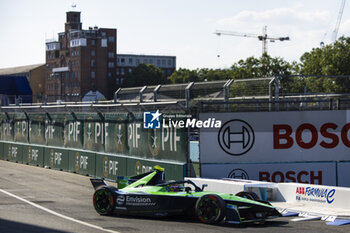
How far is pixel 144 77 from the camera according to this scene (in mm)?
134125

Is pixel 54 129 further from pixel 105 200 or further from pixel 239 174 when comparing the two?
pixel 105 200

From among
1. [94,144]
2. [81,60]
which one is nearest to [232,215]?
[94,144]

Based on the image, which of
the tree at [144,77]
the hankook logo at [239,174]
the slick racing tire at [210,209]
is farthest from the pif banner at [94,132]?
the tree at [144,77]

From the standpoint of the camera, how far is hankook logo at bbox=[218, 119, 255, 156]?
20031mm

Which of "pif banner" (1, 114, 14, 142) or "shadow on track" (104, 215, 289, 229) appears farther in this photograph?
"pif banner" (1, 114, 14, 142)

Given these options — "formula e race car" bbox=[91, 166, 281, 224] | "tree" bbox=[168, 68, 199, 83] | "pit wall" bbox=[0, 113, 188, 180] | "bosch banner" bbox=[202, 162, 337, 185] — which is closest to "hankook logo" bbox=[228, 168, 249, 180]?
"bosch banner" bbox=[202, 162, 337, 185]

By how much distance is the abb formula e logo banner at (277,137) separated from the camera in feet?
65.6

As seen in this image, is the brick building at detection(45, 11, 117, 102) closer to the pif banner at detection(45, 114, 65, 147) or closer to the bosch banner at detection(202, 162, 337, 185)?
the pif banner at detection(45, 114, 65, 147)

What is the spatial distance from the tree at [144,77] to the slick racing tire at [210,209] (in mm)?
119689

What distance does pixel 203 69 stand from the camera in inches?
5128

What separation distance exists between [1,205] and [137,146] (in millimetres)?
7418

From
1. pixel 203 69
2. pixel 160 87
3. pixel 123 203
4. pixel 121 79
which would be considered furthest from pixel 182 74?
pixel 123 203

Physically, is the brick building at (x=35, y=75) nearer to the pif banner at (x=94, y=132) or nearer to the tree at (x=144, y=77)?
the tree at (x=144, y=77)

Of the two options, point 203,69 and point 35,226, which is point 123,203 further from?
point 203,69
